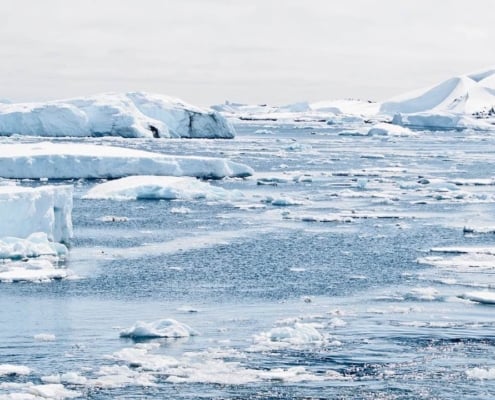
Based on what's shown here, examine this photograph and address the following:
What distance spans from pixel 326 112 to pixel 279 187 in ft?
309

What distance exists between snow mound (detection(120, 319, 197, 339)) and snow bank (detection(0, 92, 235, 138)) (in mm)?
36881

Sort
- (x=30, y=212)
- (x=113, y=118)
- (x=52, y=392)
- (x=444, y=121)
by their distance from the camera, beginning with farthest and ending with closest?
(x=444, y=121) → (x=113, y=118) → (x=30, y=212) → (x=52, y=392)

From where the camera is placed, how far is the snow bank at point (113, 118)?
47188mm

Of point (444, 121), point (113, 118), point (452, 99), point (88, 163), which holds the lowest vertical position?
point (88, 163)

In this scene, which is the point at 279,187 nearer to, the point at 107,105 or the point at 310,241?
the point at 310,241

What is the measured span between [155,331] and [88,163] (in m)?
18.7

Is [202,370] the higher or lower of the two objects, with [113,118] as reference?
lower

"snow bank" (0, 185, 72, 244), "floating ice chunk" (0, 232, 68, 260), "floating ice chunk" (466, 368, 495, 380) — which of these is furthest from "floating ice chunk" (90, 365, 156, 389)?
"snow bank" (0, 185, 72, 244)

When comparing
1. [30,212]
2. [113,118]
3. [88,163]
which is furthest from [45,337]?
[113,118]

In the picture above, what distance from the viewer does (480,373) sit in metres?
9.44

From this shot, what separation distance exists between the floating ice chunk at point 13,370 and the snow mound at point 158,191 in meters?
14.8

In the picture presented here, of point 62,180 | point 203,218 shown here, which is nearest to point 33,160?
point 62,180

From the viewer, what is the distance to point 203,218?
2123 cm

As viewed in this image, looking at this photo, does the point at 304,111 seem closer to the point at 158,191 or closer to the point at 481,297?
the point at 158,191
